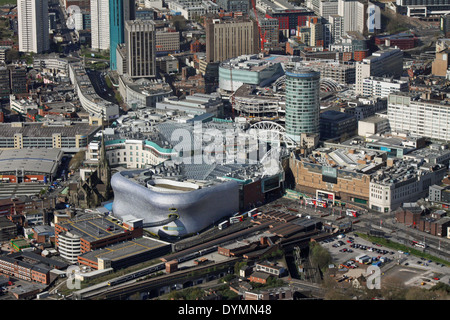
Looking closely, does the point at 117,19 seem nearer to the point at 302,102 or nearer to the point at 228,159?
the point at 302,102

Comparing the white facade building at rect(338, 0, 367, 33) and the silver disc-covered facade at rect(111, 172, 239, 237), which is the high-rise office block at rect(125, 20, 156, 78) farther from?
the silver disc-covered facade at rect(111, 172, 239, 237)

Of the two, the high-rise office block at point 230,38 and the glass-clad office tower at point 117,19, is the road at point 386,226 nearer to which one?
the high-rise office block at point 230,38

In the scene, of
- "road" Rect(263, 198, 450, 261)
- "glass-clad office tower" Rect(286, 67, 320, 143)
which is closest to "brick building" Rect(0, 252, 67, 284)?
"road" Rect(263, 198, 450, 261)

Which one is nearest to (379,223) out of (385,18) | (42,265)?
(42,265)

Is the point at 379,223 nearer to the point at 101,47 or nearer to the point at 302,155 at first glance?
the point at 302,155

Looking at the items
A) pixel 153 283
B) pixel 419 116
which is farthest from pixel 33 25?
pixel 153 283

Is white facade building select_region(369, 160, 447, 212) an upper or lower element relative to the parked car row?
upper

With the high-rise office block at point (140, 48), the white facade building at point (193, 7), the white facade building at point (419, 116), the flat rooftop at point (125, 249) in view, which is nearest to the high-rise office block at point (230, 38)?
the high-rise office block at point (140, 48)
